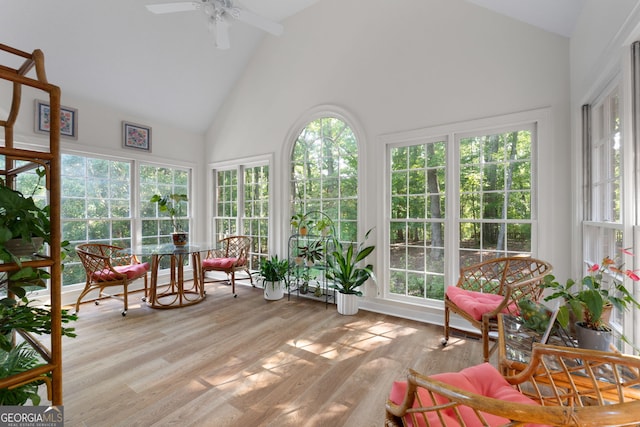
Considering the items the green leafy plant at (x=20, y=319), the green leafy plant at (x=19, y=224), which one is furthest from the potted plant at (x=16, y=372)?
the green leafy plant at (x=19, y=224)

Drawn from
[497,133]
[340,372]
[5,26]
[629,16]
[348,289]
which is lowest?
[340,372]

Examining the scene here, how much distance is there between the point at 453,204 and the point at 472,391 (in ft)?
7.07

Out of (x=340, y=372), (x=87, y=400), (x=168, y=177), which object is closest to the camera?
(x=87, y=400)

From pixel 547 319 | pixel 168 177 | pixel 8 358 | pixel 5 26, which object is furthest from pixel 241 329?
pixel 5 26

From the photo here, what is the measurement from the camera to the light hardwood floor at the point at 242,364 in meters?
1.72

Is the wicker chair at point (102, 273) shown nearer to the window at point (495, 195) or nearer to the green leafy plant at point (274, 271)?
the green leafy plant at point (274, 271)

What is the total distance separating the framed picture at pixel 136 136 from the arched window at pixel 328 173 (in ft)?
7.77

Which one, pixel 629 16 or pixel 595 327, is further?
pixel 629 16

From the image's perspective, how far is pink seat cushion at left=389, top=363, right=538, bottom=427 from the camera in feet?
3.37

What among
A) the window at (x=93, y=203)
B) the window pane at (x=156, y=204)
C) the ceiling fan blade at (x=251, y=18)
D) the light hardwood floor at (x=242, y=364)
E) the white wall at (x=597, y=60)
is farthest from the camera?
the window pane at (x=156, y=204)

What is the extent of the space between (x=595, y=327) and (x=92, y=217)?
17.2 feet

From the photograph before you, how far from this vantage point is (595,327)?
1264 millimetres

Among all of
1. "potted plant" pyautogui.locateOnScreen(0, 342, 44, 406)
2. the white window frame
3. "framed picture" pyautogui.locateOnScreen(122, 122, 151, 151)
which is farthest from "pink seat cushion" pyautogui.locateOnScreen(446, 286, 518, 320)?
"framed picture" pyautogui.locateOnScreen(122, 122, 151, 151)

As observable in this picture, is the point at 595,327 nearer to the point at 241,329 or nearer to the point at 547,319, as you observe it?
the point at 547,319
